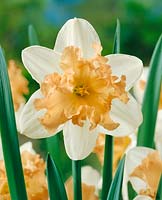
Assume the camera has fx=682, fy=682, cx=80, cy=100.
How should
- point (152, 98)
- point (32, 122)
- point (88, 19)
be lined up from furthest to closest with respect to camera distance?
point (88, 19) < point (152, 98) < point (32, 122)

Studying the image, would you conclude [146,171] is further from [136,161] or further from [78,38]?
[78,38]

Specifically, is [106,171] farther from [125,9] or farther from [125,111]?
[125,9]

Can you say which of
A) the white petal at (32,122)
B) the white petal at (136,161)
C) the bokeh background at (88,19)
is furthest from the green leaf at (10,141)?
the bokeh background at (88,19)

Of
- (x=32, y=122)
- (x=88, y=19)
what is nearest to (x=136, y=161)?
(x=32, y=122)

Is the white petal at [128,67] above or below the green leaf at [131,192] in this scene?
above

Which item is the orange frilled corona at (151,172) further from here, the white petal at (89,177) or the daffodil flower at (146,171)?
the white petal at (89,177)

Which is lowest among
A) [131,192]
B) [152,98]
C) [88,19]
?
[88,19]

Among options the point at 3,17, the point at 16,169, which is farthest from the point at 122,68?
the point at 3,17
